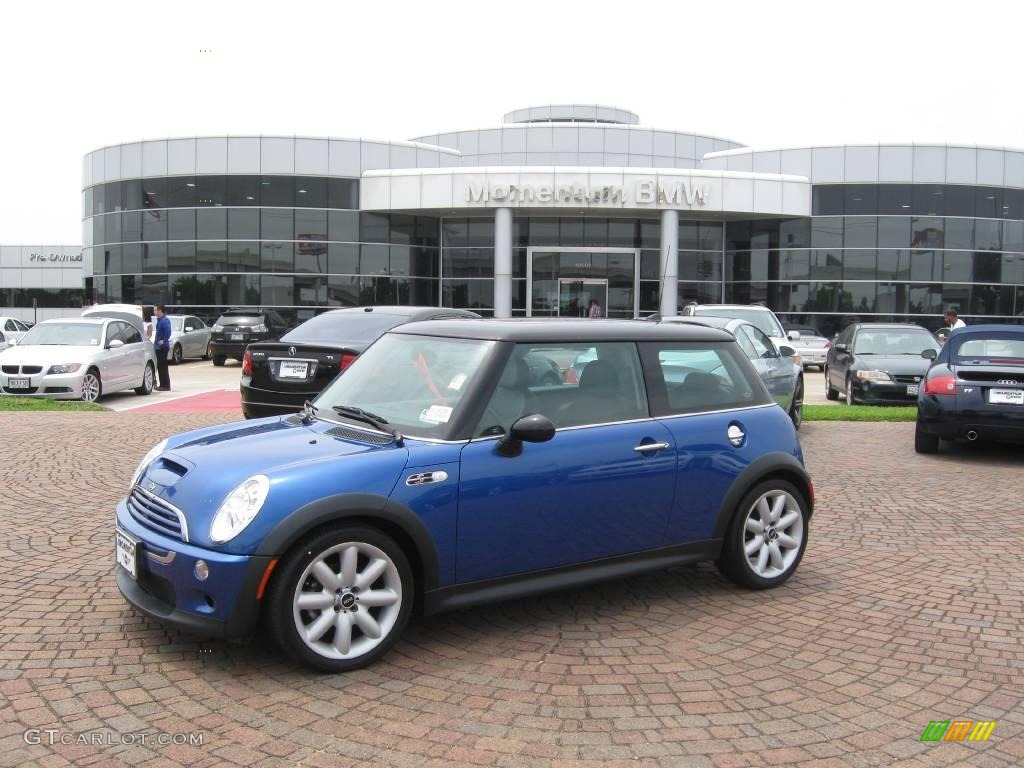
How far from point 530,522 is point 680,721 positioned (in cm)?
120

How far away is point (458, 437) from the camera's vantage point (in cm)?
437

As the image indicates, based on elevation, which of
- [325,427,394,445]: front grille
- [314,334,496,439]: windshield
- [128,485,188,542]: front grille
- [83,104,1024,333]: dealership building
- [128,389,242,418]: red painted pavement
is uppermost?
[83,104,1024,333]: dealership building

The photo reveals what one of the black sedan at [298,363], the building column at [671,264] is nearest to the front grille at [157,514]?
the black sedan at [298,363]

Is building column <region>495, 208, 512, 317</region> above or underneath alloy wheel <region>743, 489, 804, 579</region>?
above

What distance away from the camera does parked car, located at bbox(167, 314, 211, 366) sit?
88.6 feet

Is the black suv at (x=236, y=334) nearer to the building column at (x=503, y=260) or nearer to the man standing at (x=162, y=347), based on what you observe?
the man standing at (x=162, y=347)

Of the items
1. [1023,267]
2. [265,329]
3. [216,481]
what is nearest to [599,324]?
[216,481]

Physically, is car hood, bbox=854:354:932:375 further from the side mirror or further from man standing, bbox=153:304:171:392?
man standing, bbox=153:304:171:392

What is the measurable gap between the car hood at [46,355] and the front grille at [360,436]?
12.4 metres

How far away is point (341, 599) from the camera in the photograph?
402 centimetres

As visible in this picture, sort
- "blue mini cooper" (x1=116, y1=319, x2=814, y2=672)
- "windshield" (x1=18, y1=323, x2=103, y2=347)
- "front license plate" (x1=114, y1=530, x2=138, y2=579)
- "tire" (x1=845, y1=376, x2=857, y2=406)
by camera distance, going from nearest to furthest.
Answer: "blue mini cooper" (x1=116, y1=319, x2=814, y2=672), "front license plate" (x1=114, y1=530, x2=138, y2=579), "tire" (x1=845, y1=376, x2=857, y2=406), "windshield" (x1=18, y1=323, x2=103, y2=347)

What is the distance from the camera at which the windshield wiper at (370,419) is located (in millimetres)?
4403

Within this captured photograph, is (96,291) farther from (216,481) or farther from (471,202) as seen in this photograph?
(216,481)

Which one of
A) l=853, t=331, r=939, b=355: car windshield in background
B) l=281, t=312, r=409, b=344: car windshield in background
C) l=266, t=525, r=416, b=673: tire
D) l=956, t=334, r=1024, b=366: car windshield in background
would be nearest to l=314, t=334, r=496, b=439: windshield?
l=266, t=525, r=416, b=673: tire
